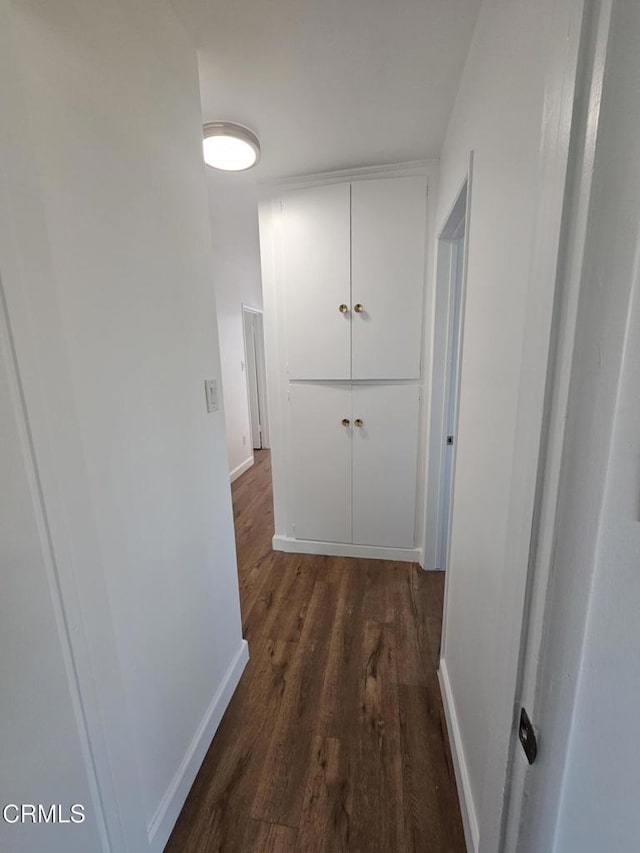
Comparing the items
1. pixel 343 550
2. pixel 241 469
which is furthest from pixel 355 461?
pixel 241 469

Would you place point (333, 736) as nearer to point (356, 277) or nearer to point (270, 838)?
point (270, 838)

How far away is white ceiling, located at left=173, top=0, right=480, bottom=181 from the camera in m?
1.05

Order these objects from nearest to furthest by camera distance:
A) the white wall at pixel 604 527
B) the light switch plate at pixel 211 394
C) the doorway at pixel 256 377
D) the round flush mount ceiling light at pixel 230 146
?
the white wall at pixel 604 527, the light switch plate at pixel 211 394, the round flush mount ceiling light at pixel 230 146, the doorway at pixel 256 377

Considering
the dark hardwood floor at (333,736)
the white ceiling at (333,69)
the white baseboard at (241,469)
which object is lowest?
the dark hardwood floor at (333,736)

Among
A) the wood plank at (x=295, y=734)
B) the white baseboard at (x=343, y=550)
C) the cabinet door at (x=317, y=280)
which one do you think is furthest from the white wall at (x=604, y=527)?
the white baseboard at (x=343, y=550)

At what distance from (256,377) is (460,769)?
179 inches

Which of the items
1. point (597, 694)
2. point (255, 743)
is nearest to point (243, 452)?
point (255, 743)

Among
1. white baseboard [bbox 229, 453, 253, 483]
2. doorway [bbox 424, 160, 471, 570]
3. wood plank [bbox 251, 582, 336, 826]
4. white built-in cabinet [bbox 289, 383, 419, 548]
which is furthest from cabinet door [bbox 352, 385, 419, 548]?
white baseboard [bbox 229, 453, 253, 483]

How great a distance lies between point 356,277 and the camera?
2020 millimetres

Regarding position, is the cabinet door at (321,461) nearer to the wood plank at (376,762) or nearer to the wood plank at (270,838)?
the wood plank at (376,762)

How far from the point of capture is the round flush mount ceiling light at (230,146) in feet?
4.95

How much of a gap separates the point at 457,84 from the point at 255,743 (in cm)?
263

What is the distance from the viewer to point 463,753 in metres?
1.09

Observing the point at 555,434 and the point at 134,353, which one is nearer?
the point at 555,434
